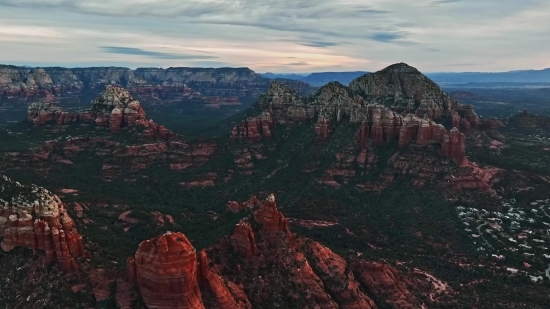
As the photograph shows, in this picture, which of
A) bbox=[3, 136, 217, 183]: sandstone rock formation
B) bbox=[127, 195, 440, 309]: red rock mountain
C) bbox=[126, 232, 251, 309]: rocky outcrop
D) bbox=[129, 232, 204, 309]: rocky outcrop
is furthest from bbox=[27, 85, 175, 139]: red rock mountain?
bbox=[129, 232, 204, 309]: rocky outcrop

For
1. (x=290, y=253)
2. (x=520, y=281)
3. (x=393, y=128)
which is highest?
(x=393, y=128)

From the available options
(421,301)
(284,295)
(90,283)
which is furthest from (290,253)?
(90,283)

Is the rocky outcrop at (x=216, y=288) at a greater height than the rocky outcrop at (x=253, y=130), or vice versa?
the rocky outcrop at (x=253, y=130)

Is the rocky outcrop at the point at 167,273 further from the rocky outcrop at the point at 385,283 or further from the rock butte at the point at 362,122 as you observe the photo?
the rock butte at the point at 362,122

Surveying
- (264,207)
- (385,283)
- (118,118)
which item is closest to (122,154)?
(118,118)

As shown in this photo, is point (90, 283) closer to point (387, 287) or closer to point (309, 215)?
point (387, 287)

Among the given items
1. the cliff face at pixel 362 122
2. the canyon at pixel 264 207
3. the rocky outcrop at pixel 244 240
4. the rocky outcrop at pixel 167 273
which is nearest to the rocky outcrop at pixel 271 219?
the canyon at pixel 264 207

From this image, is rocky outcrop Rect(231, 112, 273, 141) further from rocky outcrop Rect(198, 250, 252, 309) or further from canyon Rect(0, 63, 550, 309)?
rocky outcrop Rect(198, 250, 252, 309)
